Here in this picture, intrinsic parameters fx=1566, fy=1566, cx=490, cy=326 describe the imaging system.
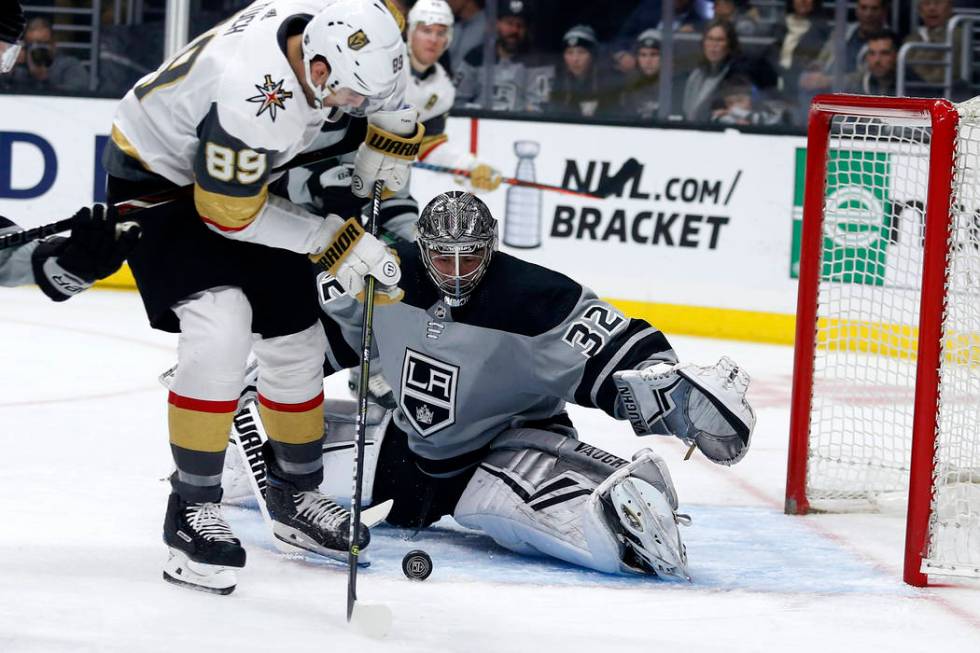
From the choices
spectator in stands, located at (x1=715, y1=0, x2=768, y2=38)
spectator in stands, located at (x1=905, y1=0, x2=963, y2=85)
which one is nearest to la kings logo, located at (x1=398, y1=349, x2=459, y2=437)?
spectator in stands, located at (x1=715, y1=0, x2=768, y2=38)

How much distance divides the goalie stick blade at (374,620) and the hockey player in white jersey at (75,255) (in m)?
0.73

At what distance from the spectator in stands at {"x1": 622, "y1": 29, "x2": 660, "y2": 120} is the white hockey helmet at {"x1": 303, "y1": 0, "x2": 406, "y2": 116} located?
4.11m

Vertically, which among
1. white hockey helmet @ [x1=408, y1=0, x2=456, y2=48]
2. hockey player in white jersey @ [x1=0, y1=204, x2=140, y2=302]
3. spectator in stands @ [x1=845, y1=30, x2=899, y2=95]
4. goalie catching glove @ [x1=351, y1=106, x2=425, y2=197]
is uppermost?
spectator in stands @ [x1=845, y1=30, x2=899, y2=95]

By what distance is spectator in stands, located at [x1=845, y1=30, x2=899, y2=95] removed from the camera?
259 inches

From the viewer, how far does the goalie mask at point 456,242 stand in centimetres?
297

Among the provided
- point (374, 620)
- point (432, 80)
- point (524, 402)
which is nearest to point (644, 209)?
point (432, 80)

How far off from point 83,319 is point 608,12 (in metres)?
2.62

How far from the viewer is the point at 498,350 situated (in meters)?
3.05

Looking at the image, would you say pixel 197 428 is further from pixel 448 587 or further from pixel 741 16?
pixel 741 16

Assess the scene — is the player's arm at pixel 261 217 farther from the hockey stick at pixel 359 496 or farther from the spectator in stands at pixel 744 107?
the spectator in stands at pixel 744 107

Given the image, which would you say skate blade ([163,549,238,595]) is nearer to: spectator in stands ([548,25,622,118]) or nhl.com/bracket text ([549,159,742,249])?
nhl.com/bracket text ([549,159,742,249])

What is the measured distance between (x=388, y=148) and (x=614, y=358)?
609 mm

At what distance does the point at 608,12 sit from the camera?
6.88 m

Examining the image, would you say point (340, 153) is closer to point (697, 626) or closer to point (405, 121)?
point (405, 121)
